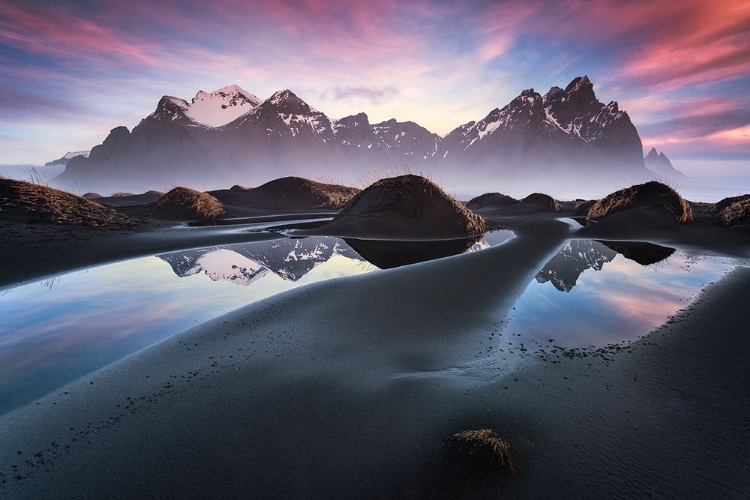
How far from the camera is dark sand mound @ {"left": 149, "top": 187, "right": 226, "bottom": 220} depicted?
73.4ft

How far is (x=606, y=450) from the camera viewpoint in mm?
2580

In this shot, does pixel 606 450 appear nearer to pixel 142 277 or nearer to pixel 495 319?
pixel 495 319

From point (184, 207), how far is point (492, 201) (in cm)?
2813

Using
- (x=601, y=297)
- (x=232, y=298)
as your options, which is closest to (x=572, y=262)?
(x=601, y=297)

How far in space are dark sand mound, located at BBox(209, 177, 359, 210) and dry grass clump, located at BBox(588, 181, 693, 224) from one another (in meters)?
21.9

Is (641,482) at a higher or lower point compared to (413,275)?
lower

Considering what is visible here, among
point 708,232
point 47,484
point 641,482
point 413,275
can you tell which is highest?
point 708,232

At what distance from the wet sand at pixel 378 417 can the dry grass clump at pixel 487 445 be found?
114 mm

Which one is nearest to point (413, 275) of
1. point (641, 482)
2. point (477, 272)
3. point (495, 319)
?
point (477, 272)

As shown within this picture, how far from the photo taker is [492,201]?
115 feet

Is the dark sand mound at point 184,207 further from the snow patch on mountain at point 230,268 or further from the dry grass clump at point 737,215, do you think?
the dry grass clump at point 737,215

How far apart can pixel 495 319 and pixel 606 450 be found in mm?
2858

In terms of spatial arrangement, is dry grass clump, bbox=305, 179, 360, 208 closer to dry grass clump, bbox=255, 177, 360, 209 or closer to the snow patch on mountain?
dry grass clump, bbox=255, 177, 360, 209

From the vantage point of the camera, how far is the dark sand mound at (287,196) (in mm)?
31656
